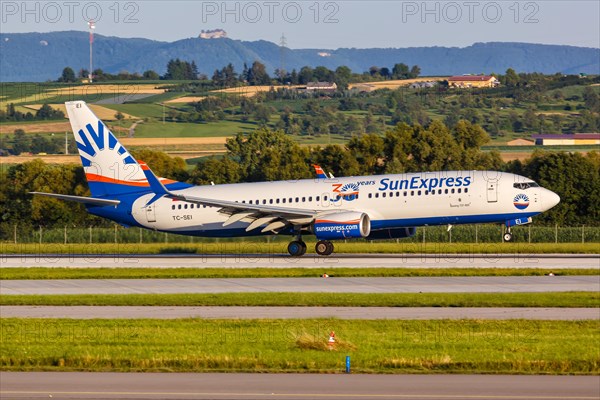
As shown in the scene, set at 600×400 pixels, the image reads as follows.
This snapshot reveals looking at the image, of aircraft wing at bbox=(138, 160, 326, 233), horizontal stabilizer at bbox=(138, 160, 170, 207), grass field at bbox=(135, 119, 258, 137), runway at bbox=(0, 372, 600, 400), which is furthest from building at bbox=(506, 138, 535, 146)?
runway at bbox=(0, 372, 600, 400)

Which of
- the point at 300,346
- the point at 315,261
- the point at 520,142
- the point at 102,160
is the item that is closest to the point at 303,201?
the point at 315,261

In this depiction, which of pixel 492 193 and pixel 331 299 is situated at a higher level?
pixel 492 193

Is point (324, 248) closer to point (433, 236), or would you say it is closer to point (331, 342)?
point (433, 236)

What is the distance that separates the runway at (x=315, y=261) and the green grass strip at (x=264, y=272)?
1.79 m

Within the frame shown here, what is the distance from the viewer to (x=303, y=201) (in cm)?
5366

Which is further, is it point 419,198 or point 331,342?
point 419,198

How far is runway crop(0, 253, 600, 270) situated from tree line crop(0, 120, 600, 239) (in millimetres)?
18952

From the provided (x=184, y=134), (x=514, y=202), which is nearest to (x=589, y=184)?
(x=514, y=202)

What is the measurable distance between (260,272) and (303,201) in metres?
9.63

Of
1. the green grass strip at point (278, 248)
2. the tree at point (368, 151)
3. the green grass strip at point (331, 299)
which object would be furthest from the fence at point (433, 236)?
the green grass strip at point (331, 299)

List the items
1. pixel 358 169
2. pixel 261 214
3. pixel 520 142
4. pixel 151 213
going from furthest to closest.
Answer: pixel 520 142 < pixel 358 169 < pixel 151 213 < pixel 261 214

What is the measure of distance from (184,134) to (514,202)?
129 m

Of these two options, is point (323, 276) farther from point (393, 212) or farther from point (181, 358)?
point (181, 358)

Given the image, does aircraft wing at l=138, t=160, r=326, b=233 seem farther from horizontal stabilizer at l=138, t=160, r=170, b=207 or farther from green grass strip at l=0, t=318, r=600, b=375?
green grass strip at l=0, t=318, r=600, b=375
